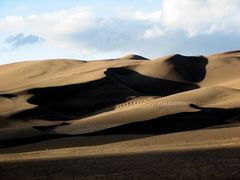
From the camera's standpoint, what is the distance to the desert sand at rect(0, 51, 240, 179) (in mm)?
14773

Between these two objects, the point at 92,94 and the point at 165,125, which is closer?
the point at 165,125

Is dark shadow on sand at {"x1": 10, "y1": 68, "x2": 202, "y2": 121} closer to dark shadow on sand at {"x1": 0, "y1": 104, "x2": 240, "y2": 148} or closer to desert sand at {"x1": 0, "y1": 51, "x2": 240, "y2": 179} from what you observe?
desert sand at {"x1": 0, "y1": 51, "x2": 240, "y2": 179}

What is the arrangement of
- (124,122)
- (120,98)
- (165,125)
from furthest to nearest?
1. (120,98)
2. (165,125)
3. (124,122)

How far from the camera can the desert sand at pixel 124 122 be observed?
14773 mm

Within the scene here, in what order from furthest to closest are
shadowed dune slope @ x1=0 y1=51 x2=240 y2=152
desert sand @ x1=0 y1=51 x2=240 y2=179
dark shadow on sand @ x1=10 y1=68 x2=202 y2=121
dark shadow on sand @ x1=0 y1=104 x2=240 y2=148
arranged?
dark shadow on sand @ x1=10 y1=68 x2=202 y2=121 → shadowed dune slope @ x1=0 y1=51 x2=240 y2=152 → dark shadow on sand @ x1=0 y1=104 x2=240 y2=148 → desert sand @ x1=0 y1=51 x2=240 y2=179

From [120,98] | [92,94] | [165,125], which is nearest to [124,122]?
[165,125]

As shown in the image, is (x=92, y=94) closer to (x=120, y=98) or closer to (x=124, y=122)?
(x=120, y=98)

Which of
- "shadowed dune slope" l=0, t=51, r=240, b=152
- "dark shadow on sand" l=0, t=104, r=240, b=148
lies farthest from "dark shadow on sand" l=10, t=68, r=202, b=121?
"dark shadow on sand" l=0, t=104, r=240, b=148

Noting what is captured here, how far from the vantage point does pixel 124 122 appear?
105ft

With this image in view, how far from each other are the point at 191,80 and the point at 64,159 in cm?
4854

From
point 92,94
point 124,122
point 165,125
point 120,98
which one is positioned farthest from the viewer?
point 92,94

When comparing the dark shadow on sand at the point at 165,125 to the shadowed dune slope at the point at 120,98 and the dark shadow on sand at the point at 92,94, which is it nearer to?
the shadowed dune slope at the point at 120,98

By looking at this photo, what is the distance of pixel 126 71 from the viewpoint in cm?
6569

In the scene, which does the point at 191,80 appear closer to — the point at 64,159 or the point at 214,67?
the point at 214,67
